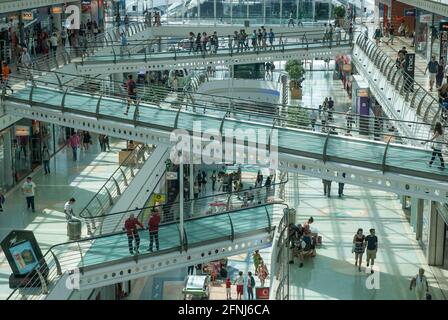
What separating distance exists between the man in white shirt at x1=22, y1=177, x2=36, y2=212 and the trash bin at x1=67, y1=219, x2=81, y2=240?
2924 mm

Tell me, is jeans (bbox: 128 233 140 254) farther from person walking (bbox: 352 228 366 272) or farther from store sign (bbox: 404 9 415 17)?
store sign (bbox: 404 9 415 17)

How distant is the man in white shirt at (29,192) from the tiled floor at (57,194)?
0.75ft

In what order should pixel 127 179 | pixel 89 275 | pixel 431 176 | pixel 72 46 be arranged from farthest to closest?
pixel 72 46 < pixel 127 179 < pixel 89 275 < pixel 431 176

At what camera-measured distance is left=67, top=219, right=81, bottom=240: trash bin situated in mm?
21438

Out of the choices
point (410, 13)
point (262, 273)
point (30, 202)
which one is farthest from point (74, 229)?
point (410, 13)

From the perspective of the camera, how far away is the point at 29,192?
24234 mm

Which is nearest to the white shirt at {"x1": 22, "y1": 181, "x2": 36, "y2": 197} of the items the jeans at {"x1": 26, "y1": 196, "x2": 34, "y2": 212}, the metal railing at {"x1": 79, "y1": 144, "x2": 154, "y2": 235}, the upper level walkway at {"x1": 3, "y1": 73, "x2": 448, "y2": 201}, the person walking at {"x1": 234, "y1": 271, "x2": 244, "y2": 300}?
the jeans at {"x1": 26, "y1": 196, "x2": 34, "y2": 212}

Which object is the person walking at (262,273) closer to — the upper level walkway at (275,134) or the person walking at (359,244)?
the person walking at (359,244)

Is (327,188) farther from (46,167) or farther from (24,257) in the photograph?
(24,257)

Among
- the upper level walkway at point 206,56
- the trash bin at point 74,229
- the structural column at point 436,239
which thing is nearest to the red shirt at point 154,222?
the trash bin at point 74,229

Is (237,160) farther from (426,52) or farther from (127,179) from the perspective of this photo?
(426,52)
